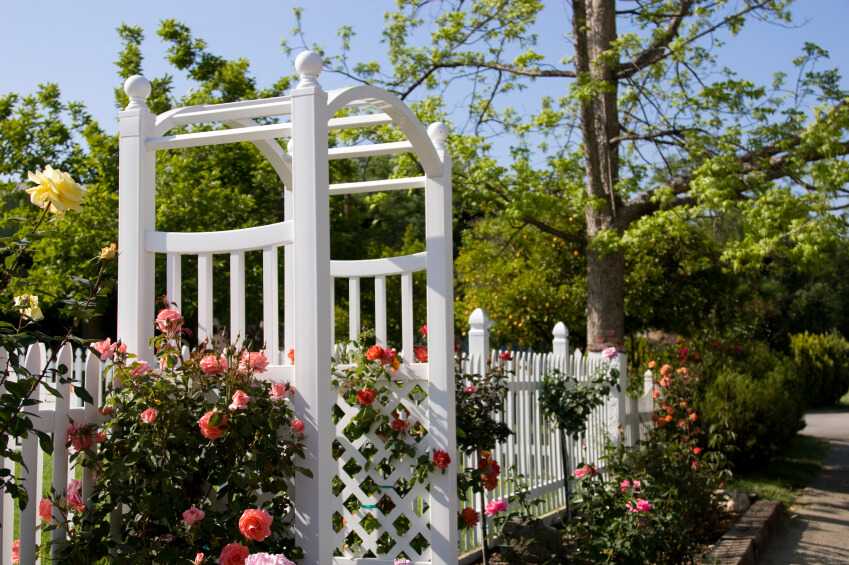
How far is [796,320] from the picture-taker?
86.5ft

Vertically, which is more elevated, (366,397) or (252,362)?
(252,362)

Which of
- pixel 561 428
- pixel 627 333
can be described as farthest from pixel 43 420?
pixel 627 333

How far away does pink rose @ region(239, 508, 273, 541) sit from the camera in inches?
99.8

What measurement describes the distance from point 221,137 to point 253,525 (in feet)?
5.01

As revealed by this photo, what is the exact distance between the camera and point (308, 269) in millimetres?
2844

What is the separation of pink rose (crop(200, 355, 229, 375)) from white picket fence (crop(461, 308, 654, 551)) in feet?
9.31

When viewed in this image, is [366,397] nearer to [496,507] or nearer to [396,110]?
[396,110]

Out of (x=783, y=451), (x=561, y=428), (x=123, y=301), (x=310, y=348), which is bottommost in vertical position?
(x=783, y=451)

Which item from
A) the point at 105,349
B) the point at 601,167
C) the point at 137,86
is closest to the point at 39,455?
the point at 105,349

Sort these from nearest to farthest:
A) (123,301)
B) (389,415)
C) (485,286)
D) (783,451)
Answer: (123,301), (389,415), (783,451), (485,286)

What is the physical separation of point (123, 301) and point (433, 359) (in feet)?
4.83

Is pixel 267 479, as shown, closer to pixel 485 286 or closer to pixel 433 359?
pixel 433 359

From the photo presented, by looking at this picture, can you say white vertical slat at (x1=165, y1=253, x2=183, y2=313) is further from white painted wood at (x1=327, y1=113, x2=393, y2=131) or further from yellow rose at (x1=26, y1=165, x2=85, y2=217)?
white painted wood at (x1=327, y1=113, x2=393, y2=131)

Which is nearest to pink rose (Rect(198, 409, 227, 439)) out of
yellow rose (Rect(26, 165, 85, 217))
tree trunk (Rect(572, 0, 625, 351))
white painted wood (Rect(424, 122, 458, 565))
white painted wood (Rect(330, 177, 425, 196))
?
yellow rose (Rect(26, 165, 85, 217))
